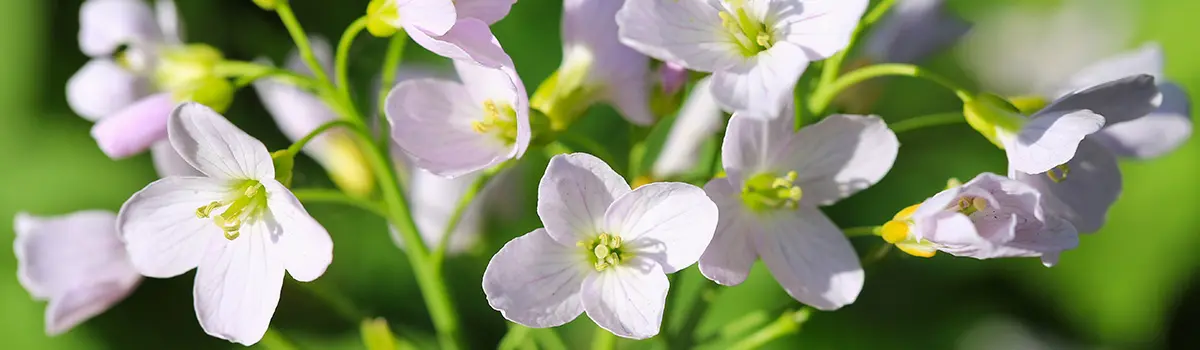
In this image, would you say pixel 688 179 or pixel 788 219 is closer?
pixel 788 219

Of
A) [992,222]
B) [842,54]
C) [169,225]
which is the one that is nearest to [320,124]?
[169,225]

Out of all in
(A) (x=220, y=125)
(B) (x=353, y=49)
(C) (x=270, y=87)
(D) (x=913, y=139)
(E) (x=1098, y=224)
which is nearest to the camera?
(A) (x=220, y=125)

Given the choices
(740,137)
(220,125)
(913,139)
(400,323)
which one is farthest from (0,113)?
(913,139)

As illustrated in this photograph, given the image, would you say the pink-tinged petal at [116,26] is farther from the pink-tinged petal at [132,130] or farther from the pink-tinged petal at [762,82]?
the pink-tinged petal at [762,82]

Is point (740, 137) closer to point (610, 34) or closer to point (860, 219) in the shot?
point (610, 34)

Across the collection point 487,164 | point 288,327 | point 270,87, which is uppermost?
point 487,164

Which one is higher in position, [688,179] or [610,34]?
[610,34]

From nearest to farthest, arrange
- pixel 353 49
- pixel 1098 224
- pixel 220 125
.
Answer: pixel 220 125, pixel 1098 224, pixel 353 49

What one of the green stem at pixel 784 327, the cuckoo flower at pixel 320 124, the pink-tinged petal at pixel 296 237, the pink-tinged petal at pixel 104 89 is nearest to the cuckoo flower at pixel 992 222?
the green stem at pixel 784 327
